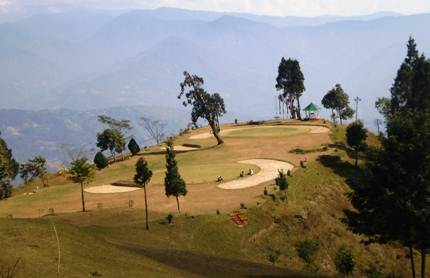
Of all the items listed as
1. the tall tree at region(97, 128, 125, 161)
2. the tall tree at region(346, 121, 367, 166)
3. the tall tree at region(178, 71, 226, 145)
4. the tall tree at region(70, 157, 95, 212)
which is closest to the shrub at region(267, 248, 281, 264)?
the tall tree at region(70, 157, 95, 212)

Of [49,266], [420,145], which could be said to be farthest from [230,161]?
[49,266]

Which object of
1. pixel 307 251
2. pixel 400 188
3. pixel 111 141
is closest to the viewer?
pixel 400 188

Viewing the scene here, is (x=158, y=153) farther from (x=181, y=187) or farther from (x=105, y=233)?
(x=105, y=233)

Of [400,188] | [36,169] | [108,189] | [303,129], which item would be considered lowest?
[108,189]

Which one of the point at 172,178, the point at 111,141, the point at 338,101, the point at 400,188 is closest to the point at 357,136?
the point at 172,178

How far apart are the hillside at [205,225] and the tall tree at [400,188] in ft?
11.5

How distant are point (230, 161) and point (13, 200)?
36016 mm

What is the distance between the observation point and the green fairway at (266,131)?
111375 millimetres

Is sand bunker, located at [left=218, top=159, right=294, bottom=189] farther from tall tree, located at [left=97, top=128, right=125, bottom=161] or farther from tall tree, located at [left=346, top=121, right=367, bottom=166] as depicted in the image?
tall tree, located at [left=97, top=128, right=125, bottom=161]

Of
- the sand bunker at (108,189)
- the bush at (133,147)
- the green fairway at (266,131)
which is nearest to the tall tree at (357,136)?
the green fairway at (266,131)

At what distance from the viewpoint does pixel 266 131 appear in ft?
390

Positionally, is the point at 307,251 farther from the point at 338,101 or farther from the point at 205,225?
the point at 338,101

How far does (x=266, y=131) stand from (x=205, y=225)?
7014 cm

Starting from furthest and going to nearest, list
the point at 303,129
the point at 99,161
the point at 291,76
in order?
1. the point at 291,76
2. the point at 303,129
3. the point at 99,161
